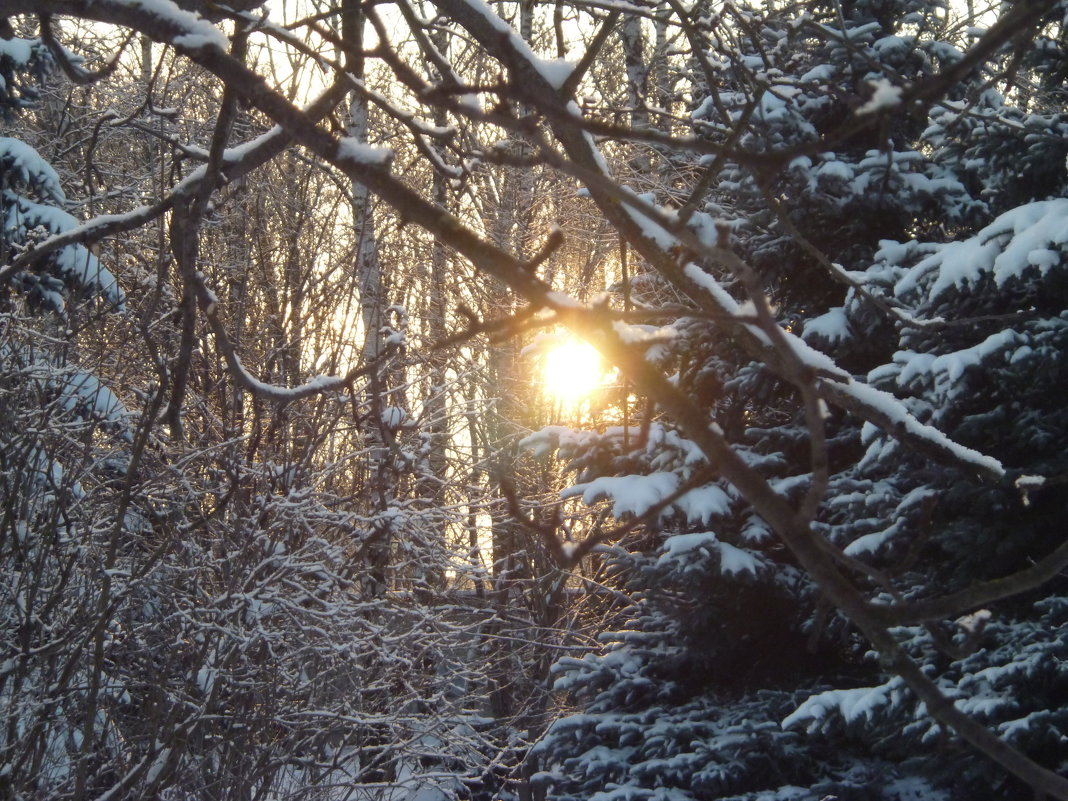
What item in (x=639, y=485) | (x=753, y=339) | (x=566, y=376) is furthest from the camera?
(x=566, y=376)

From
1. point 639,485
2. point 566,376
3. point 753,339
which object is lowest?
point 753,339

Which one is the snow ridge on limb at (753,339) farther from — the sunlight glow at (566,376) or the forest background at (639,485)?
the sunlight glow at (566,376)

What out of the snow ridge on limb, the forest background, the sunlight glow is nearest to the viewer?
the snow ridge on limb

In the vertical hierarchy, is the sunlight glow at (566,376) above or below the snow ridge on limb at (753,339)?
above

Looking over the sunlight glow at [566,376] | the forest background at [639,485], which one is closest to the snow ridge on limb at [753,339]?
the forest background at [639,485]

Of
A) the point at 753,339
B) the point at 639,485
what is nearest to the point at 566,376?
the point at 639,485

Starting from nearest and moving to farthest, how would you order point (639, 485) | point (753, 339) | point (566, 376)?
point (753, 339) → point (639, 485) → point (566, 376)

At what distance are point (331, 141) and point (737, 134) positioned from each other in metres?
0.57

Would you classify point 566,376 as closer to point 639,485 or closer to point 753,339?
point 639,485

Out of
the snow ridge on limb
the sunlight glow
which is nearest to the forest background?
the snow ridge on limb

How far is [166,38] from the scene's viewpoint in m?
1.48

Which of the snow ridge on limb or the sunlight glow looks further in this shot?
the sunlight glow

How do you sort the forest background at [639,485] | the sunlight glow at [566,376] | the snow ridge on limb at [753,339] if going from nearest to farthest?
the snow ridge on limb at [753,339]
the forest background at [639,485]
the sunlight glow at [566,376]

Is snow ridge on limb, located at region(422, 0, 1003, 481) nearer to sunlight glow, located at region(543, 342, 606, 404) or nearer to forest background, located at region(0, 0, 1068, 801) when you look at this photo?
forest background, located at region(0, 0, 1068, 801)
